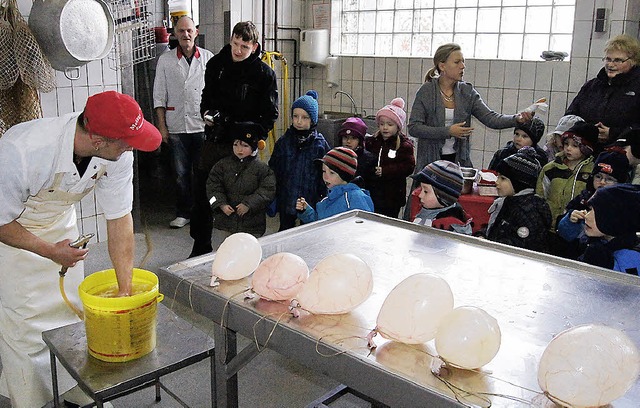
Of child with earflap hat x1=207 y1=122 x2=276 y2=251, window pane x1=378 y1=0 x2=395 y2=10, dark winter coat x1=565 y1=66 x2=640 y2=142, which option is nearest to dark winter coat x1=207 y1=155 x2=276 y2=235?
child with earflap hat x1=207 y1=122 x2=276 y2=251

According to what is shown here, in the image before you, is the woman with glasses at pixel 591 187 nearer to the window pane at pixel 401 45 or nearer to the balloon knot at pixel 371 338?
the balloon knot at pixel 371 338

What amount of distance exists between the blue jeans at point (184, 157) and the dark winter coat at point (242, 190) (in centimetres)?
109

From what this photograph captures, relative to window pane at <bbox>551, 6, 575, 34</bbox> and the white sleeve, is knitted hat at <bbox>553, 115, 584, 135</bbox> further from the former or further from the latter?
the white sleeve

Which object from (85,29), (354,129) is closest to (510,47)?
(354,129)

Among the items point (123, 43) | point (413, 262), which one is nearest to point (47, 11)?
point (123, 43)

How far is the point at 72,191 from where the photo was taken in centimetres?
189

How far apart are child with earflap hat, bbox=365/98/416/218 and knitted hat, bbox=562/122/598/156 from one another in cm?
87

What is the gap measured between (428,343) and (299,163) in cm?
227

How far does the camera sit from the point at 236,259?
1.56 m

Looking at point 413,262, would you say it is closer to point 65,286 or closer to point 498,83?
point 65,286

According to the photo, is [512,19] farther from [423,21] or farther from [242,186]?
[242,186]

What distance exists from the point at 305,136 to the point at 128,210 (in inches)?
65.0

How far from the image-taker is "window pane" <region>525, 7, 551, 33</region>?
13.6 ft

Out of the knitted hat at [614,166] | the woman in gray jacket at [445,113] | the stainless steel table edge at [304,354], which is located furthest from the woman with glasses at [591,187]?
the stainless steel table edge at [304,354]
